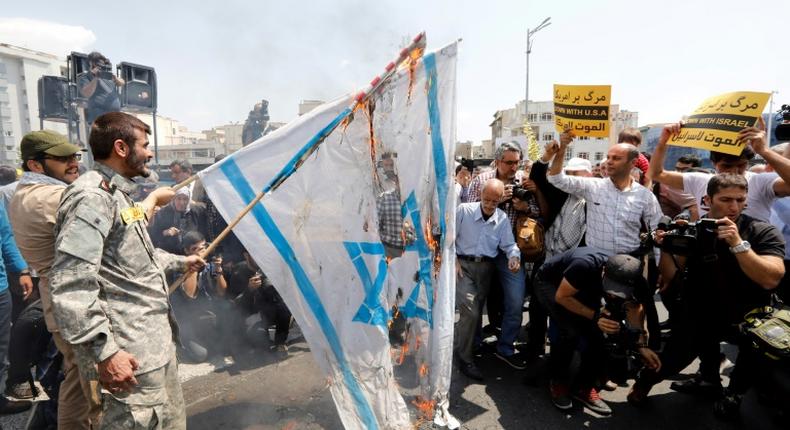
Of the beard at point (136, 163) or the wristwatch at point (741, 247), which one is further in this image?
the wristwatch at point (741, 247)

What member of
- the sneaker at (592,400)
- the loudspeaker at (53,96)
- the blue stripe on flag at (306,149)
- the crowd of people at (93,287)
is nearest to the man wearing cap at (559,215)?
the sneaker at (592,400)

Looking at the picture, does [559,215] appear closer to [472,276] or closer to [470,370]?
[472,276]

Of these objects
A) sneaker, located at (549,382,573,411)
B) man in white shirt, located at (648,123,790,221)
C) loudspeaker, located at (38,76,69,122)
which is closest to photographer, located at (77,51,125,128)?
loudspeaker, located at (38,76,69,122)

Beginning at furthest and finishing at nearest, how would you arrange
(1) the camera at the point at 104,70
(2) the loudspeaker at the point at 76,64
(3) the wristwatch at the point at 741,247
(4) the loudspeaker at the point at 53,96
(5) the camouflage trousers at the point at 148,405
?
(4) the loudspeaker at the point at 53,96, (2) the loudspeaker at the point at 76,64, (1) the camera at the point at 104,70, (3) the wristwatch at the point at 741,247, (5) the camouflage trousers at the point at 148,405

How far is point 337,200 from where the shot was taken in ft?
7.91

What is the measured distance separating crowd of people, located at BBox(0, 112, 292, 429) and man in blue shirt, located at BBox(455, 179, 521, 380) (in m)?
2.32

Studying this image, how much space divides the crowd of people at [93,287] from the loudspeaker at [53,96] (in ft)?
39.1

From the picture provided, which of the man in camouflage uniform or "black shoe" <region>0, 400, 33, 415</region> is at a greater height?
the man in camouflage uniform

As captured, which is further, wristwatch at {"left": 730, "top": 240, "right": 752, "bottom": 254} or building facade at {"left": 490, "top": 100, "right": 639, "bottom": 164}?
building facade at {"left": 490, "top": 100, "right": 639, "bottom": 164}

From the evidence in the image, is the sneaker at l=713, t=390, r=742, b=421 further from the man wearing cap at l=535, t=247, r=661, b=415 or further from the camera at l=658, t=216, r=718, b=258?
the camera at l=658, t=216, r=718, b=258

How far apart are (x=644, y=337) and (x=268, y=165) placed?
291 centimetres

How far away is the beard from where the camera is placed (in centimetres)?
202

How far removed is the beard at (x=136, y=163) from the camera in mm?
2021

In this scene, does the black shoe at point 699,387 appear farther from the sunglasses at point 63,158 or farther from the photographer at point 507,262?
the sunglasses at point 63,158
